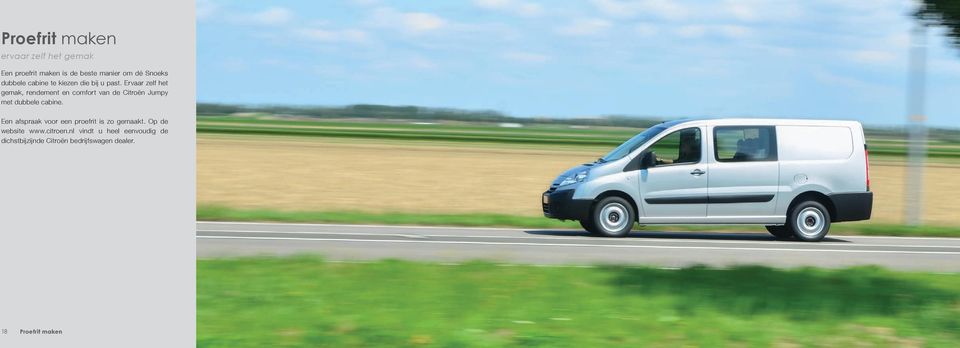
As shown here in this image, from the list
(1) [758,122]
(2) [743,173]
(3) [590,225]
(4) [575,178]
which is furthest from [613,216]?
(1) [758,122]

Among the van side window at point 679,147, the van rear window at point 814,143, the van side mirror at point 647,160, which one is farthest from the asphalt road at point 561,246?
the van rear window at point 814,143

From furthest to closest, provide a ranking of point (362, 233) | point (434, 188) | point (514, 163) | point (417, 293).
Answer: point (514, 163)
point (434, 188)
point (362, 233)
point (417, 293)

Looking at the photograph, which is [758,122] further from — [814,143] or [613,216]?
[613,216]

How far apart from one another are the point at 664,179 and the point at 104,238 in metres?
11.6

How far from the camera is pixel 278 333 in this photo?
6391 millimetres

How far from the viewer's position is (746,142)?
15.7 m

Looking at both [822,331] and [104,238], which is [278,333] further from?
[822,331]

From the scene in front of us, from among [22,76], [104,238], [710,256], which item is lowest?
[710,256]

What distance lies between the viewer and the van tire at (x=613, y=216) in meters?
15.6

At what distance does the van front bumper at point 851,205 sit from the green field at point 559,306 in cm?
608

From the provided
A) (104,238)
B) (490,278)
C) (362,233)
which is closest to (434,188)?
(362,233)

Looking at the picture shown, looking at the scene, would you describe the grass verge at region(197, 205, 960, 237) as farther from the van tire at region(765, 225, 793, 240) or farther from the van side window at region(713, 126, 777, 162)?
the van side window at region(713, 126, 777, 162)

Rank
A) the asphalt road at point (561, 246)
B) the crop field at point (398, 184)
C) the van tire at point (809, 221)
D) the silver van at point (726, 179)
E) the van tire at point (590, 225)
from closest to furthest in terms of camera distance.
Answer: the asphalt road at point (561, 246)
the silver van at point (726, 179)
the van tire at point (590, 225)
the van tire at point (809, 221)
the crop field at point (398, 184)

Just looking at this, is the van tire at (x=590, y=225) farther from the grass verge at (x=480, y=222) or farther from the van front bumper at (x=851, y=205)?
the van front bumper at (x=851, y=205)
